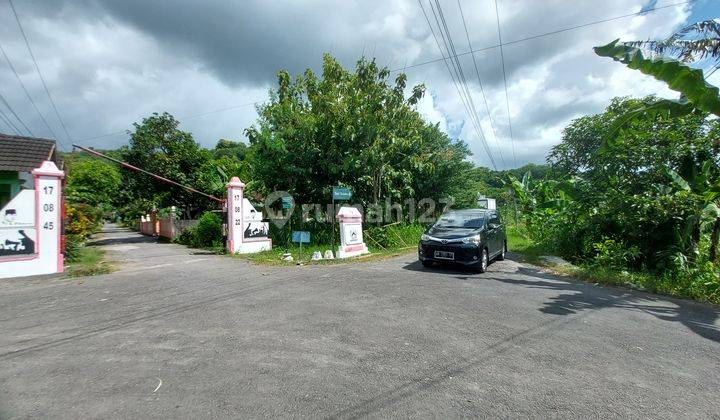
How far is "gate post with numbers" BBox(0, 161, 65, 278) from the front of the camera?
8195 millimetres

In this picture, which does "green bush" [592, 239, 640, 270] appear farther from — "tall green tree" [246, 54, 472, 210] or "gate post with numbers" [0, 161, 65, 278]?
"gate post with numbers" [0, 161, 65, 278]

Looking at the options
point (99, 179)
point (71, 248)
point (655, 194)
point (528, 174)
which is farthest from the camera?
point (99, 179)

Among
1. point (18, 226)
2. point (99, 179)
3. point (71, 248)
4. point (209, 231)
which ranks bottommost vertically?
point (71, 248)

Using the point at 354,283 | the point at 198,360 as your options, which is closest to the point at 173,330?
the point at 198,360

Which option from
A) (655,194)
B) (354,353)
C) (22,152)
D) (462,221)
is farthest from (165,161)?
(655,194)

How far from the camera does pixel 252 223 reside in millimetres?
13594

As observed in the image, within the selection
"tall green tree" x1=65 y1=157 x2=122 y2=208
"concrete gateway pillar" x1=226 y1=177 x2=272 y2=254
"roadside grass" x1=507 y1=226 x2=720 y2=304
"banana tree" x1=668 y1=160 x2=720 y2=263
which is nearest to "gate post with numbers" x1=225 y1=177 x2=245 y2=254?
"concrete gateway pillar" x1=226 y1=177 x2=272 y2=254

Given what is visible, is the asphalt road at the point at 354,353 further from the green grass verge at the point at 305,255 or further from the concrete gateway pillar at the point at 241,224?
the concrete gateway pillar at the point at 241,224

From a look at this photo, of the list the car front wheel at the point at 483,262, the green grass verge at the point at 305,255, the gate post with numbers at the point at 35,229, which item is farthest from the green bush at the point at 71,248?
the car front wheel at the point at 483,262

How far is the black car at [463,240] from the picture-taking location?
8.61 meters

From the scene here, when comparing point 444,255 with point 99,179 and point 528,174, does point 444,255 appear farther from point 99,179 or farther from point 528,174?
point 99,179

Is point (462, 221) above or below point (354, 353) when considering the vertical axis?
above

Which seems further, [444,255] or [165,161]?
[165,161]

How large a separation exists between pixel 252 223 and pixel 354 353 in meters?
10.7
